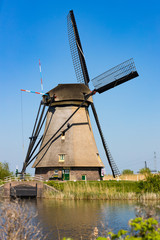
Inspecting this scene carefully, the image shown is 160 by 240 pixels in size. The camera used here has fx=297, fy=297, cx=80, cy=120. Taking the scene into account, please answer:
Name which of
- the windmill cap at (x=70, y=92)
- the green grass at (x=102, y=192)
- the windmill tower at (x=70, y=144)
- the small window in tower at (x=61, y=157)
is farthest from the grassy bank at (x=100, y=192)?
the windmill cap at (x=70, y=92)

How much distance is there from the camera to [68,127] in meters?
28.7

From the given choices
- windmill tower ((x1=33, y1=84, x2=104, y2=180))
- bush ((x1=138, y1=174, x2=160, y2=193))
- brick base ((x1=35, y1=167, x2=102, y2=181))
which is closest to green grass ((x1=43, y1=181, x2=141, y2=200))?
bush ((x1=138, y1=174, x2=160, y2=193))

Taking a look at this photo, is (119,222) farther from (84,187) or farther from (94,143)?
(94,143)

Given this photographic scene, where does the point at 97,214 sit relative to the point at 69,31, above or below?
below

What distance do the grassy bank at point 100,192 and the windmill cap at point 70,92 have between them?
27.8 feet

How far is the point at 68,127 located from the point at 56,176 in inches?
188

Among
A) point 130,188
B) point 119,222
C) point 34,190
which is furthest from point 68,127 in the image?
point 119,222

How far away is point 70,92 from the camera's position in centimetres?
2867

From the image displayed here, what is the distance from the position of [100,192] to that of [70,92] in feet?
35.0

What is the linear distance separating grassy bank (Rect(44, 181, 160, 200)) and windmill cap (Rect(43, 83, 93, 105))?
8.47 metres

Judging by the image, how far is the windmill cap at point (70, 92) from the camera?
28.6m

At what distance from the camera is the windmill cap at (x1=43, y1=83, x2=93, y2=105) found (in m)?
28.6

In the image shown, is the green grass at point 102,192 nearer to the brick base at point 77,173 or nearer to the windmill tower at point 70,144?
the brick base at point 77,173

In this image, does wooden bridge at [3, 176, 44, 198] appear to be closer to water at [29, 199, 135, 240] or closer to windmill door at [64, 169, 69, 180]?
windmill door at [64, 169, 69, 180]
